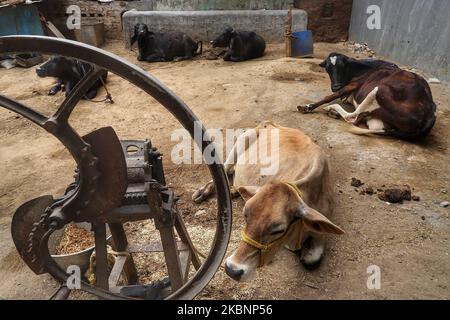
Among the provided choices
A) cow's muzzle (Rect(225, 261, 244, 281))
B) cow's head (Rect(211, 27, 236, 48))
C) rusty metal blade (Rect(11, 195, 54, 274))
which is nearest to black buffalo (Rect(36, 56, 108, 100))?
cow's head (Rect(211, 27, 236, 48))

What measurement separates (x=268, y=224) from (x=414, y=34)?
6530mm

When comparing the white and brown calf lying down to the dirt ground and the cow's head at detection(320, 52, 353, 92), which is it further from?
the cow's head at detection(320, 52, 353, 92)

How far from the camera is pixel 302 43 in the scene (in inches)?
323

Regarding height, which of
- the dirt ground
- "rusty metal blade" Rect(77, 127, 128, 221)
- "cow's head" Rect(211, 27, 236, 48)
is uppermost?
"rusty metal blade" Rect(77, 127, 128, 221)

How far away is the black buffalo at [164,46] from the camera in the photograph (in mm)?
8984

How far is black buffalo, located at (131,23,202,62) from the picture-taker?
29.5ft

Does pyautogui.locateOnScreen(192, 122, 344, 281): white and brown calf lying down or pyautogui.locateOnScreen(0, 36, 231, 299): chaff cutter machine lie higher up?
pyautogui.locateOnScreen(0, 36, 231, 299): chaff cutter machine

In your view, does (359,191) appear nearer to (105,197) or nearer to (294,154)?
(294,154)

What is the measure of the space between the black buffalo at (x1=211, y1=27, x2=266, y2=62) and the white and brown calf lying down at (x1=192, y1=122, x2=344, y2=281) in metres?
5.56

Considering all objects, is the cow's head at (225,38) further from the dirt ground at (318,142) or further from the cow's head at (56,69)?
the cow's head at (56,69)

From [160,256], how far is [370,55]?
7452 millimetres

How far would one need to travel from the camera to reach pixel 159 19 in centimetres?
971

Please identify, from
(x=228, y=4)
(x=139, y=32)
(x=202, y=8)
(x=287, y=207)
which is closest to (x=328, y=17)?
(x=228, y=4)
